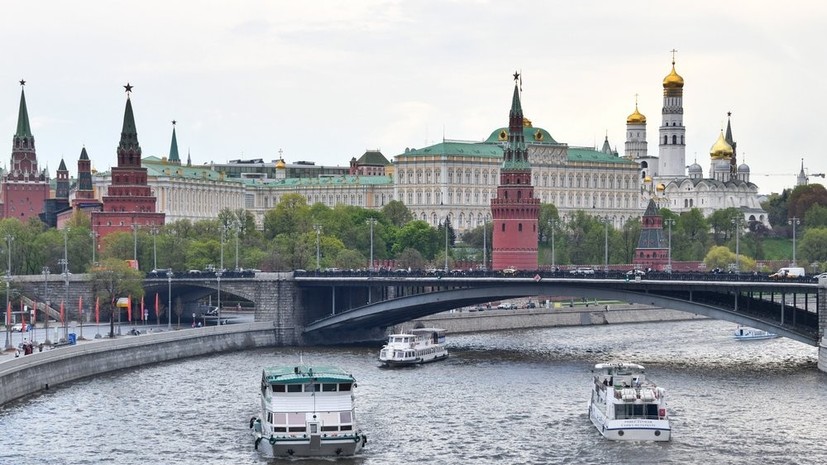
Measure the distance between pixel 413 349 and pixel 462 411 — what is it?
23554 millimetres

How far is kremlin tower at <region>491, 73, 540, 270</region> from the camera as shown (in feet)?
552

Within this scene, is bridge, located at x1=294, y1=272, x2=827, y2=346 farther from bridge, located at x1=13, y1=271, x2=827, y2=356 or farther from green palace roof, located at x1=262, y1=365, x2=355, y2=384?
green palace roof, located at x1=262, y1=365, x2=355, y2=384

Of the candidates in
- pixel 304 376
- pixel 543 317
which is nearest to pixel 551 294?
pixel 543 317

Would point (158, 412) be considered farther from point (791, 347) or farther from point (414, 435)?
point (791, 347)

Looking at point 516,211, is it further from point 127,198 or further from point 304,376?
point 304,376

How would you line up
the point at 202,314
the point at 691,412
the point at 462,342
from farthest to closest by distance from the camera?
the point at 202,314 < the point at 462,342 < the point at 691,412

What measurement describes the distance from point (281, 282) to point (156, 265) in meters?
30.1

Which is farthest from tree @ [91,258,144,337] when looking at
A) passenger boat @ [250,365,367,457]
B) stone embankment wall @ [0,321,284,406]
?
passenger boat @ [250,365,367,457]

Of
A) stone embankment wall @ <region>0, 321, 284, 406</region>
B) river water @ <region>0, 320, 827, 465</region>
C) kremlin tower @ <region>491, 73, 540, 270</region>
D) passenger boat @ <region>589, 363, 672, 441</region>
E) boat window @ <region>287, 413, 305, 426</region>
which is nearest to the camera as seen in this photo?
river water @ <region>0, 320, 827, 465</region>

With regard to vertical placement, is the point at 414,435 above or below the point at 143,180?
below

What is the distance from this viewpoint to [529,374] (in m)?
106

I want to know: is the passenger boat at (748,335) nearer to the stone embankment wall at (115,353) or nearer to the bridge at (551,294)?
the bridge at (551,294)

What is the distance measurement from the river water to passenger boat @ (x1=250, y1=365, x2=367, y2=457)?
33.7 inches

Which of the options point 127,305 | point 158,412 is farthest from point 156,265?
point 158,412
